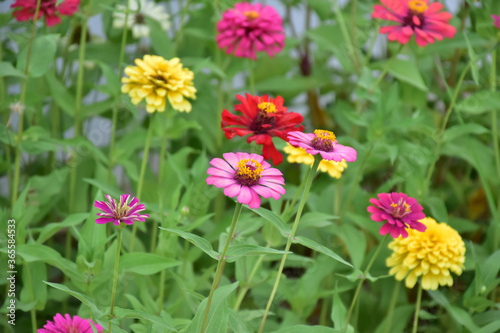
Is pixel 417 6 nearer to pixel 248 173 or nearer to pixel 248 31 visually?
pixel 248 31

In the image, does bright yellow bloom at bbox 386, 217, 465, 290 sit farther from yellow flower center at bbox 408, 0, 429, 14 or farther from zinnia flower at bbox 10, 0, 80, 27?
zinnia flower at bbox 10, 0, 80, 27

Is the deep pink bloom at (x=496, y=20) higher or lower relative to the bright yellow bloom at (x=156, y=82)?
higher

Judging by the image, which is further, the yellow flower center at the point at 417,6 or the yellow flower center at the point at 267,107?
the yellow flower center at the point at 417,6

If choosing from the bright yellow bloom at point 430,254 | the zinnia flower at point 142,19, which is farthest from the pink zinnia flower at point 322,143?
the zinnia flower at point 142,19

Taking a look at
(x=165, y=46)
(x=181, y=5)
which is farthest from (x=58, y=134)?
(x=181, y=5)

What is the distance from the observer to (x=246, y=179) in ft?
1.36

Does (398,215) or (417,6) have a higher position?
(417,6)

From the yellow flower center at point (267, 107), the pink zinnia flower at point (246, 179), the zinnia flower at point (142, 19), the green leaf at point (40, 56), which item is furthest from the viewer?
the zinnia flower at point (142, 19)

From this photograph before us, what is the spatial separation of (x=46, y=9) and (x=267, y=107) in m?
0.33

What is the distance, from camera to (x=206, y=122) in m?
0.94

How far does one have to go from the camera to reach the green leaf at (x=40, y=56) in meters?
0.66

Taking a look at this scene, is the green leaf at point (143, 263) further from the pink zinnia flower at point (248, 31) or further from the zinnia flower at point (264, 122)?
the pink zinnia flower at point (248, 31)

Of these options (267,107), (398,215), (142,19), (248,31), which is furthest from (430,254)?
(142,19)

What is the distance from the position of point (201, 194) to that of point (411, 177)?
27 centimetres
